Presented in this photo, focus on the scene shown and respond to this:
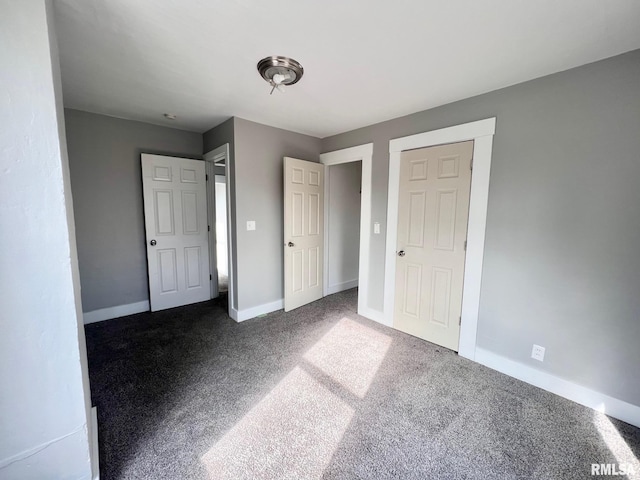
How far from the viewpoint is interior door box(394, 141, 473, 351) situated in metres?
2.37

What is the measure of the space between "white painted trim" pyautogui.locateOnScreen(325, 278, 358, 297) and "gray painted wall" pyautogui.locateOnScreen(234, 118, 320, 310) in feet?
2.87

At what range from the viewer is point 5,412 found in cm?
98

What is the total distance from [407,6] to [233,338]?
2887mm

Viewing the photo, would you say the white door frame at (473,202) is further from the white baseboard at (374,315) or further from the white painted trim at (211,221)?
the white painted trim at (211,221)

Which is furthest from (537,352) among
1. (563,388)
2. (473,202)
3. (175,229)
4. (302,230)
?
(175,229)

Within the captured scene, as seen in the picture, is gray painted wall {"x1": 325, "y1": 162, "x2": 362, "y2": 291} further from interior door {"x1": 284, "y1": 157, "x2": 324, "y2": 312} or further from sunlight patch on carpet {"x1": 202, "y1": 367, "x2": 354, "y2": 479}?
sunlight patch on carpet {"x1": 202, "y1": 367, "x2": 354, "y2": 479}

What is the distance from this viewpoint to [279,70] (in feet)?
5.84

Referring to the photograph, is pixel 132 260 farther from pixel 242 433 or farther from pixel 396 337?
pixel 396 337

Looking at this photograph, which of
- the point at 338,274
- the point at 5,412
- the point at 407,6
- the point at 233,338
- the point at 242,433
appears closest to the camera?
the point at 5,412

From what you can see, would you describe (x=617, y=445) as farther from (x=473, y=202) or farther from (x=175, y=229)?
(x=175, y=229)

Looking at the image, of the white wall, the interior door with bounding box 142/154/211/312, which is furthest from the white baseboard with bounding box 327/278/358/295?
the white wall

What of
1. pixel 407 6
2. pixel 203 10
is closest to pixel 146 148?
pixel 203 10

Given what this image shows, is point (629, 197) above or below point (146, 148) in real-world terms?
below

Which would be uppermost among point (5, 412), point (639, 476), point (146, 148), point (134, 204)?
point (146, 148)
